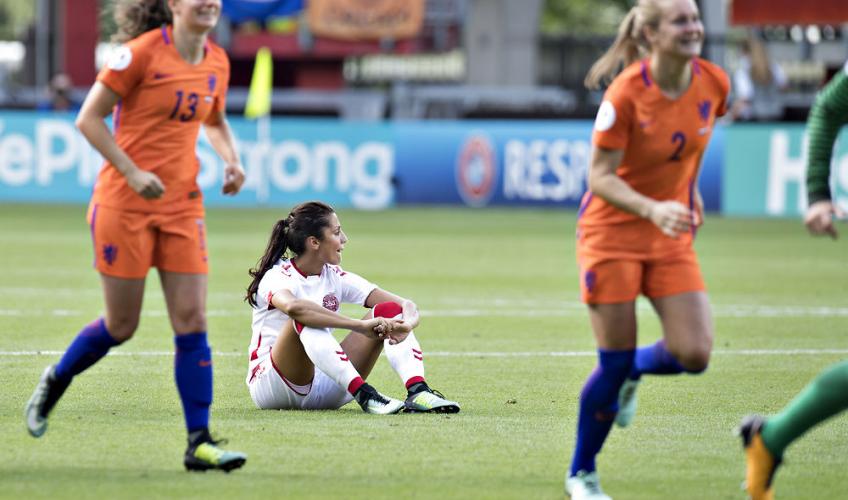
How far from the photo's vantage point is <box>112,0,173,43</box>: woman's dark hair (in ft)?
22.6

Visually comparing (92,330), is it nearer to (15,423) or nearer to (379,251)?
(15,423)

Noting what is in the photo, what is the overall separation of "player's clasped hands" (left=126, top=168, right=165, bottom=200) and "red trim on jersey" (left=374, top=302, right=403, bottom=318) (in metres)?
1.95

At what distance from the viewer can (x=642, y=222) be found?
621 centimetres

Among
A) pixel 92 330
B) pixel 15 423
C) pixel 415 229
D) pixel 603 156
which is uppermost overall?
pixel 603 156

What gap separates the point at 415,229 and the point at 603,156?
1768 cm

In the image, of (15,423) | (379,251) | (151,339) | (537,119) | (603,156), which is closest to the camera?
(603,156)

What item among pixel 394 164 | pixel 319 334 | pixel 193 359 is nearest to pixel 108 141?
pixel 193 359

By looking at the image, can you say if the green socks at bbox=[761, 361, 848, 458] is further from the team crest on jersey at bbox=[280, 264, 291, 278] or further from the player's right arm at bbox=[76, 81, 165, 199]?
the team crest on jersey at bbox=[280, 264, 291, 278]

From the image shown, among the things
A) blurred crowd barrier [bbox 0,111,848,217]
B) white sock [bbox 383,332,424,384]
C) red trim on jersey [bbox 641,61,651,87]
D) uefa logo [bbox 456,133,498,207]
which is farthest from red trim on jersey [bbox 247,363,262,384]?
uefa logo [bbox 456,133,498,207]

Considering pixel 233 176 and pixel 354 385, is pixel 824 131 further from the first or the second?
pixel 354 385

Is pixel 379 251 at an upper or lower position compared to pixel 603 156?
lower

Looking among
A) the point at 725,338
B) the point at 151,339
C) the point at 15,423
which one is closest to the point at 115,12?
the point at 15,423

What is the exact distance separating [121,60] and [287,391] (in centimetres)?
232

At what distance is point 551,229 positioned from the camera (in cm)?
2423
